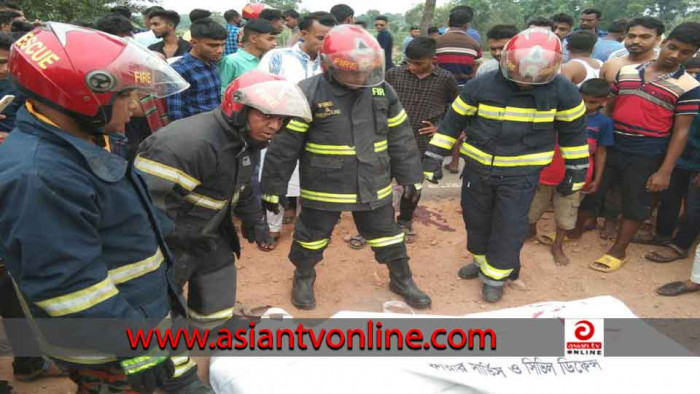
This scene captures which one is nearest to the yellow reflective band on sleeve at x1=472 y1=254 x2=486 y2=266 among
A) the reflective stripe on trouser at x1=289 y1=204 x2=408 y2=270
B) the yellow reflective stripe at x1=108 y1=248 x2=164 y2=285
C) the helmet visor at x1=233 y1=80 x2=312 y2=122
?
A: the reflective stripe on trouser at x1=289 y1=204 x2=408 y2=270

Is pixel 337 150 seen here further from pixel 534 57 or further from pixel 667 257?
pixel 667 257

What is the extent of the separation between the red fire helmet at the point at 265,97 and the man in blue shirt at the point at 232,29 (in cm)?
485

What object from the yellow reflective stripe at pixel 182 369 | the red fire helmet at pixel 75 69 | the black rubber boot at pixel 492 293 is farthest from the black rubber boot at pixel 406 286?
the red fire helmet at pixel 75 69

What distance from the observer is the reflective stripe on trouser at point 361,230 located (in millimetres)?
3541

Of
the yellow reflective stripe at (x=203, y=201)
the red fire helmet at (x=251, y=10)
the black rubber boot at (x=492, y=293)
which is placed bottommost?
the black rubber boot at (x=492, y=293)

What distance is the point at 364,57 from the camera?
3045 millimetres

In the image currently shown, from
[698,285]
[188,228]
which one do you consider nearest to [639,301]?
[698,285]

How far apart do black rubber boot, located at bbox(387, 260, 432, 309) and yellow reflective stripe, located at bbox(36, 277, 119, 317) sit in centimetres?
247

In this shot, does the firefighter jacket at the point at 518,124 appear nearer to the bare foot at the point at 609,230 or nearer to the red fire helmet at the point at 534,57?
the red fire helmet at the point at 534,57

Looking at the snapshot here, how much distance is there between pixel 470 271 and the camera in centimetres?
428

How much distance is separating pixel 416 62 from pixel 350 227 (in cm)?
185

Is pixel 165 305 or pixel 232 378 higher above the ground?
pixel 165 305

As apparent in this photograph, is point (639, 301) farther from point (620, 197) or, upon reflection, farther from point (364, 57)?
point (364, 57)

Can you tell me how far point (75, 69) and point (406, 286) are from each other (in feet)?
9.40
